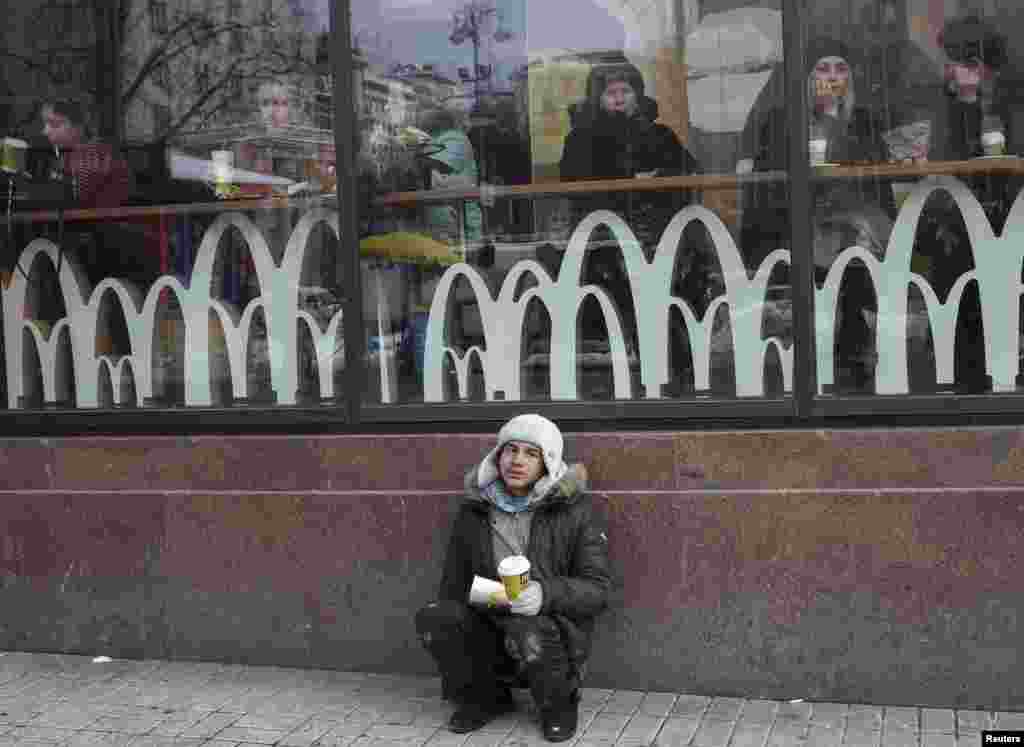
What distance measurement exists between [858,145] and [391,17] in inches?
80.6

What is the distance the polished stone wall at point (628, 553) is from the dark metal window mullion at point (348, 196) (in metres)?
0.30

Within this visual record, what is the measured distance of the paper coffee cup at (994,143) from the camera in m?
5.61

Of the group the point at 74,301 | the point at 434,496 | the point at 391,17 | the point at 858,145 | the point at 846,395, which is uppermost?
the point at 391,17

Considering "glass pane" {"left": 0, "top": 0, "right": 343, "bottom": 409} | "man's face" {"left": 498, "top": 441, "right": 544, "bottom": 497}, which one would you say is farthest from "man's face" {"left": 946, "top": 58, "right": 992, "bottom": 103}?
"glass pane" {"left": 0, "top": 0, "right": 343, "bottom": 409}

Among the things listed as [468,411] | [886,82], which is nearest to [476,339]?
[468,411]

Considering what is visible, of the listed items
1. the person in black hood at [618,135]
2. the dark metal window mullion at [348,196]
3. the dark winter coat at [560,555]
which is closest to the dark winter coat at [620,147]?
the person in black hood at [618,135]

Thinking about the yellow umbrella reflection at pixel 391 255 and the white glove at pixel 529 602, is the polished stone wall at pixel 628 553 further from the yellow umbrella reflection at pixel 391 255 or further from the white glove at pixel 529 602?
the white glove at pixel 529 602

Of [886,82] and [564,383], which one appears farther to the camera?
[564,383]

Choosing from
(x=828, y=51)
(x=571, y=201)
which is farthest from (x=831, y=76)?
(x=571, y=201)

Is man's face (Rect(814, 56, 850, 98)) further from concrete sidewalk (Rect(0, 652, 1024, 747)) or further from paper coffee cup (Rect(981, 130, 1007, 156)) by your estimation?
concrete sidewalk (Rect(0, 652, 1024, 747))

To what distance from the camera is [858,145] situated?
226 inches

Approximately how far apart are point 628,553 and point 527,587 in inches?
28.9

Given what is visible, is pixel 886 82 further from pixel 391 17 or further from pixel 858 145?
pixel 391 17

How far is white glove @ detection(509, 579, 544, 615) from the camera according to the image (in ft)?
17.0
